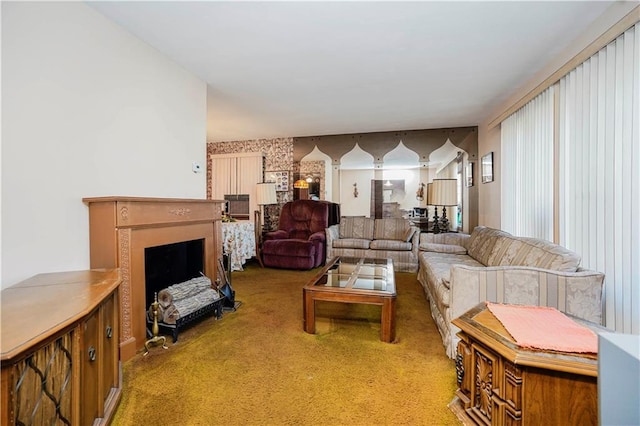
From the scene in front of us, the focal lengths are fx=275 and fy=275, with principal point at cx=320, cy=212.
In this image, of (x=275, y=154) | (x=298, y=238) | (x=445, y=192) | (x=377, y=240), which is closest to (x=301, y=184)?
(x=275, y=154)

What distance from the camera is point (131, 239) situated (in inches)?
79.7

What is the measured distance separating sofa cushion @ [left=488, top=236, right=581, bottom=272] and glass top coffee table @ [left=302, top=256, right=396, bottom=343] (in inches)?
41.8

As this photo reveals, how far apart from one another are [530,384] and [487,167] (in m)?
4.09

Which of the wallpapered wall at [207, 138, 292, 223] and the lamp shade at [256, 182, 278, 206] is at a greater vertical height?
the wallpapered wall at [207, 138, 292, 223]

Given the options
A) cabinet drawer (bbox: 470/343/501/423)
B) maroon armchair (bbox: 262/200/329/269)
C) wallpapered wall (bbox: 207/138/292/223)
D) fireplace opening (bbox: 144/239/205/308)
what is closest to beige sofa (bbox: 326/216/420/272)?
maroon armchair (bbox: 262/200/329/269)

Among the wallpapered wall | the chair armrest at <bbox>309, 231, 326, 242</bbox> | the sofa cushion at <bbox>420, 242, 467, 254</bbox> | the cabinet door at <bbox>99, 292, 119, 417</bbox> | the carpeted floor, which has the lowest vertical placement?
the carpeted floor

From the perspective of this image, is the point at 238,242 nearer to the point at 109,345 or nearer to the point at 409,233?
the point at 409,233

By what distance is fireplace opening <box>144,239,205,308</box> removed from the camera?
2494mm

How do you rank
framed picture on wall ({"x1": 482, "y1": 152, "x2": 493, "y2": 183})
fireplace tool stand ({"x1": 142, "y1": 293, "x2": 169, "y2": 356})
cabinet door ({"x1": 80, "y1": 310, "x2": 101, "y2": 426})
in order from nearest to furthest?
cabinet door ({"x1": 80, "y1": 310, "x2": 101, "y2": 426})
fireplace tool stand ({"x1": 142, "y1": 293, "x2": 169, "y2": 356})
framed picture on wall ({"x1": 482, "y1": 152, "x2": 493, "y2": 183})

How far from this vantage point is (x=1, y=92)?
147cm

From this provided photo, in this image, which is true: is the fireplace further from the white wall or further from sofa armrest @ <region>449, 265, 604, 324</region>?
sofa armrest @ <region>449, 265, 604, 324</region>

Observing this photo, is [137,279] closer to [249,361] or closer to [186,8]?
[249,361]

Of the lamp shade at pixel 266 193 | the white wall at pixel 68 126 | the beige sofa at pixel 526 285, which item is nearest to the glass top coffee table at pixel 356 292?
the beige sofa at pixel 526 285

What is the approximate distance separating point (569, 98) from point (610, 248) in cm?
130
